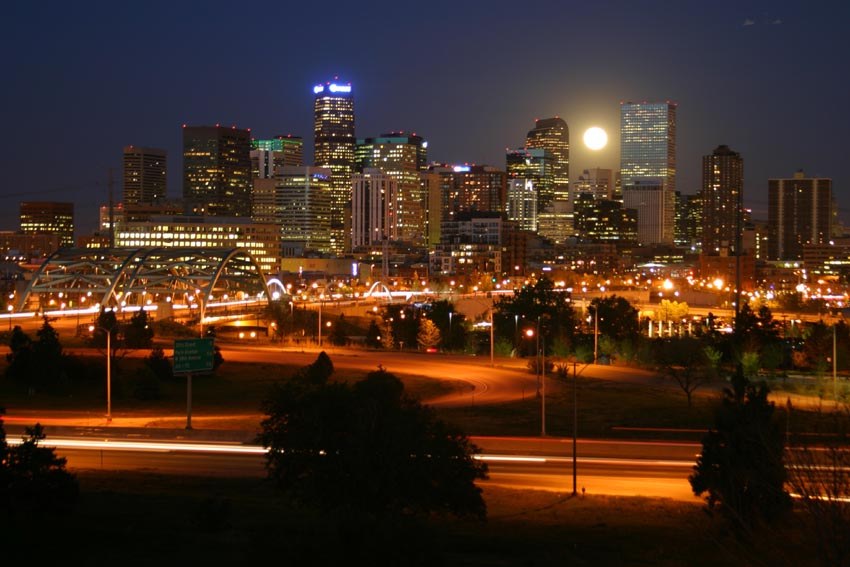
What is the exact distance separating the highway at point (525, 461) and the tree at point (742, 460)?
4.03 meters

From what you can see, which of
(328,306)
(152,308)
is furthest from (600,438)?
(328,306)

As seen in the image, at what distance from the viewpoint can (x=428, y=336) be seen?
69375 mm

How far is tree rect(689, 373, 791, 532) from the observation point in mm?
16969

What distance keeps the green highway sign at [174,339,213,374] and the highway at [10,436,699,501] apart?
4.33m

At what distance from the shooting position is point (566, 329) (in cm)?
7169

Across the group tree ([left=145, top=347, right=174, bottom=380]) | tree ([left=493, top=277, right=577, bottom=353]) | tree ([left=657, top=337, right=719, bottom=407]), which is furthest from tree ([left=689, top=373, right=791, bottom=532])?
tree ([left=493, top=277, right=577, bottom=353])

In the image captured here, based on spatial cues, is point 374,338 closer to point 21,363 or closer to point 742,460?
point 21,363

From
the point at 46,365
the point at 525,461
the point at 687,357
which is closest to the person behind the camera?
the point at 525,461

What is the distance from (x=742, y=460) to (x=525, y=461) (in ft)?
32.3

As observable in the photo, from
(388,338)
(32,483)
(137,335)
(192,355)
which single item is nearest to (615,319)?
(388,338)

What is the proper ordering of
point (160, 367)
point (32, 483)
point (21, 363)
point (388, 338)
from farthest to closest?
point (388, 338) < point (160, 367) < point (21, 363) < point (32, 483)

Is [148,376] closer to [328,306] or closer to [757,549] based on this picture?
[757,549]

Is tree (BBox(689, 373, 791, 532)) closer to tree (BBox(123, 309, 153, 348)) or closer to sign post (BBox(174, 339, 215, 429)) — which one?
sign post (BBox(174, 339, 215, 429))

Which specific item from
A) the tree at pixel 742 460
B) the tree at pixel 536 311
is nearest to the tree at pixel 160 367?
the tree at pixel 536 311
